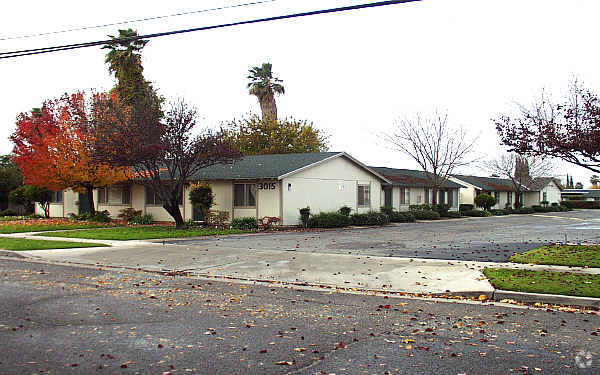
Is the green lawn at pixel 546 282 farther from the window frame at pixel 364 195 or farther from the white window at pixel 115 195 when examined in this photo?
the white window at pixel 115 195

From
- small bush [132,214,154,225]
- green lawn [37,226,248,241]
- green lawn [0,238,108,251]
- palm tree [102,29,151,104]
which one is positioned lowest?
green lawn [0,238,108,251]

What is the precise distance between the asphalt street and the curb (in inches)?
21.9

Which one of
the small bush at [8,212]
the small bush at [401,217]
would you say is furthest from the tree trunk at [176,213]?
the small bush at [8,212]

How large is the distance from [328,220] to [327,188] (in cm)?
305

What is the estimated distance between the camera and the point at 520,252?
15344 mm

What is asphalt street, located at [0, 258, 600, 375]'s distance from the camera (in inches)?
213

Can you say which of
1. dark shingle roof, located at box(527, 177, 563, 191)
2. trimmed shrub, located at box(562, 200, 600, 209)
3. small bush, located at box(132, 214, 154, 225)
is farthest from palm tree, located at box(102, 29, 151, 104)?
trimmed shrub, located at box(562, 200, 600, 209)

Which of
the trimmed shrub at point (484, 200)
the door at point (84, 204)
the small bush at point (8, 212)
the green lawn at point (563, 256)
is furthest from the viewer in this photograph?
the trimmed shrub at point (484, 200)

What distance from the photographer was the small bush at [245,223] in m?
25.1

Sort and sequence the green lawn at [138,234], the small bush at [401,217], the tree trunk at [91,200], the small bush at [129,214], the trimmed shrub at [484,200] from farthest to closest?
the trimmed shrub at [484,200]
the small bush at [401,217]
the tree trunk at [91,200]
the small bush at [129,214]
the green lawn at [138,234]

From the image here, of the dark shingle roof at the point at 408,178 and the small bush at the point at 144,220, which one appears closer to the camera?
the small bush at the point at 144,220

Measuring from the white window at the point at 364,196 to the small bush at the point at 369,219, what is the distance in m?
2.23

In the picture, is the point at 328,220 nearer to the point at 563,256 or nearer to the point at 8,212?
the point at 563,256

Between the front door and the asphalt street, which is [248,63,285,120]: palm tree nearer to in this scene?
the front door
